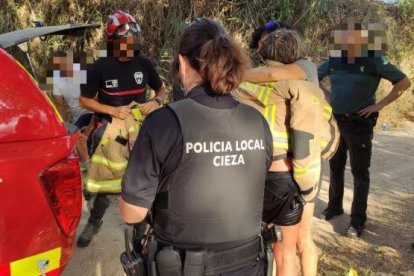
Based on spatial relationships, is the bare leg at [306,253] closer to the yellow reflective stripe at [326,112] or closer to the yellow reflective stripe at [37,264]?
the yellow reflective stripe at [326,112]

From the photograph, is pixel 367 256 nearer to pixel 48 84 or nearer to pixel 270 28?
pixel 270 28

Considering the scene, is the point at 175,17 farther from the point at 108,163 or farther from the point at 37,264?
the point at 37,264

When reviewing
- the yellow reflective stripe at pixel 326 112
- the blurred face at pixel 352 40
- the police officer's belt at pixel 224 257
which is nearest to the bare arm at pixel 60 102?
the blurred face at pixel 352 40

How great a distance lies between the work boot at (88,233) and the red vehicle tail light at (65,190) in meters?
2.19

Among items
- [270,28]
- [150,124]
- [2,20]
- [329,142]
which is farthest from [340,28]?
[2,20]

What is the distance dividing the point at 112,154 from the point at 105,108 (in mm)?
396

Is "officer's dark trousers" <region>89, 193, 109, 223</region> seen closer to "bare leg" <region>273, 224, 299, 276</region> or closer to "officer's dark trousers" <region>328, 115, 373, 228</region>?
"bare leg" <region>273, 224, 299, 276</region>

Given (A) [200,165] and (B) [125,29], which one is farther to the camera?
(B) [125,29]

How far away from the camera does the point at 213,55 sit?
193 cm

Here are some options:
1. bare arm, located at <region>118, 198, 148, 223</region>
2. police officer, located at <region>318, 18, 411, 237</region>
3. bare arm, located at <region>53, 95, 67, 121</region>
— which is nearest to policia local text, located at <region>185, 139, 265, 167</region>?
bare arm, located at <region>118, 198, 148, 223</region>

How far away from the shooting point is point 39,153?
6.31 ft

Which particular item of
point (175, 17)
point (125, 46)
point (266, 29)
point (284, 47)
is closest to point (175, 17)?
point (175, 17)

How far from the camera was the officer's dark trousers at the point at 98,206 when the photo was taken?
4098 millimetres

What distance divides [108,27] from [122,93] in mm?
547
